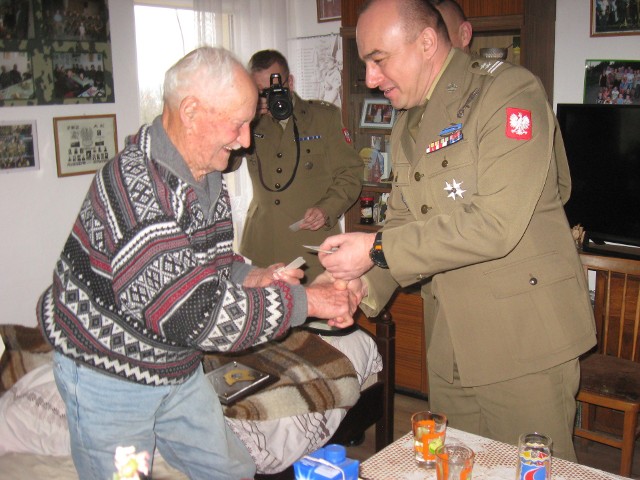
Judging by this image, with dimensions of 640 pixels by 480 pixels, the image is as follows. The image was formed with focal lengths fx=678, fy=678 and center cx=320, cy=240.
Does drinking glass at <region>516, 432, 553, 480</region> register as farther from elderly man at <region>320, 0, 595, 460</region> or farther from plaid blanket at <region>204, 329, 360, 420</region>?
plaid blanket at <region>204, 329, 360, 420</region>

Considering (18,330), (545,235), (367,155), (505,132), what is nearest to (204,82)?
(505,132)

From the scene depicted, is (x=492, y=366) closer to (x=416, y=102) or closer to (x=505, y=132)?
(x=505, y=132)

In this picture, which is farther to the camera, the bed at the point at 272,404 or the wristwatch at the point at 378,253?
the bed at the point at 272,404

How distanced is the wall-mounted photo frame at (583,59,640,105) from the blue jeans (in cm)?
238

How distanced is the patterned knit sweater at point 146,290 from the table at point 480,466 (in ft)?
1.21

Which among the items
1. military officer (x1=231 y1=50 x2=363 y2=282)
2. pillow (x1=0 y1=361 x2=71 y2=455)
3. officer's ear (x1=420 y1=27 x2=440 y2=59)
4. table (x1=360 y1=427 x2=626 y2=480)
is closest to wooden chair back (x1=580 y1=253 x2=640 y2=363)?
military officer (x1=231 y1=50 x2=363 y2=282)

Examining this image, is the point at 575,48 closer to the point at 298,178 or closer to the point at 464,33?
the point at 464,33

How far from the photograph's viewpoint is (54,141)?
3359mm

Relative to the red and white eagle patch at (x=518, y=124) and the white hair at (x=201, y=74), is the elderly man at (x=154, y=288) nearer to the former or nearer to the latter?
the white hair at (x=201, y=74)

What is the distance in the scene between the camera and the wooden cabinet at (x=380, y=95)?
308 cm

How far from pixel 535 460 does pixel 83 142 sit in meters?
2.86

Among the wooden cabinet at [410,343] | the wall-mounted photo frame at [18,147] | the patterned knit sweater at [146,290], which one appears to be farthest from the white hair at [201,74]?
the wooden cabinet at [410,343]

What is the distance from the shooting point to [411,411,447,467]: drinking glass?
4.73 ft

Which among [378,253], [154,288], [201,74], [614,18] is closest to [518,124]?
[378,253]
